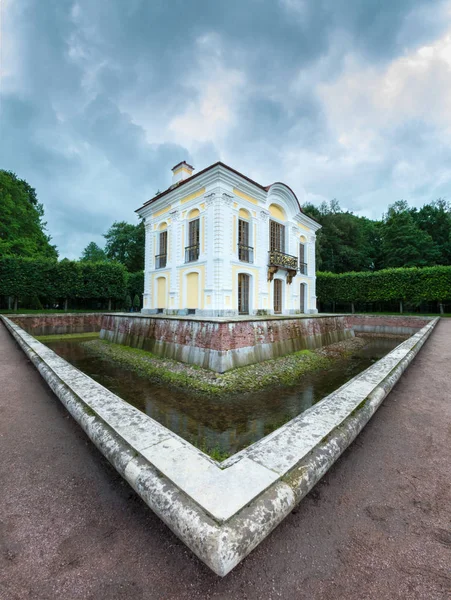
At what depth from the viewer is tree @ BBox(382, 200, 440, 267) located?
28.1 meters

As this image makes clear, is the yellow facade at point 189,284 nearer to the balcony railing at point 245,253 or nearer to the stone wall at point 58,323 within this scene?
the balcony railing at point 245,253

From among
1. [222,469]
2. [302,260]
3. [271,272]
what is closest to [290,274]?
[271,272]

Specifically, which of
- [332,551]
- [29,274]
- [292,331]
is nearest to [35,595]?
[332,551]

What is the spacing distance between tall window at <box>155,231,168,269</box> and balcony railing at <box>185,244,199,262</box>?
2.09m

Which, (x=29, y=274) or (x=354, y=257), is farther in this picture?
(x=354, y=257)

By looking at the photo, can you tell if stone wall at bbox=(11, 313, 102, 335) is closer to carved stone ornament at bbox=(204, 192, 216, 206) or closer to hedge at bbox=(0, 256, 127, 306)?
hedge at bbox=(0, 256, 127, 306)

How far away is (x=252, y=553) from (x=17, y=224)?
31.5 metres

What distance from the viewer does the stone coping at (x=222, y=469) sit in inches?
47.2

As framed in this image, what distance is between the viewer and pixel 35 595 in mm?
1119

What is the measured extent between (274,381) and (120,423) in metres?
4.75

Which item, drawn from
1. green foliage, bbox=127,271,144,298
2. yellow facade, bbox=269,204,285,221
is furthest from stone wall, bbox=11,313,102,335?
yellow facade, bbox=269,204,285,221

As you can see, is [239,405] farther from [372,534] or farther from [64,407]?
[372,534]

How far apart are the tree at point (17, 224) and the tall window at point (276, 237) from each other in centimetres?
2011

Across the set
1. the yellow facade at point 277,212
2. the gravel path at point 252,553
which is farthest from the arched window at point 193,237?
the gravel path at point 252,553
